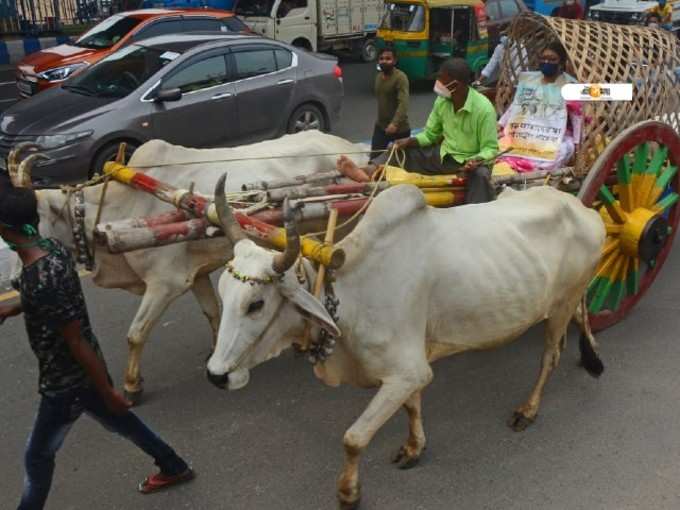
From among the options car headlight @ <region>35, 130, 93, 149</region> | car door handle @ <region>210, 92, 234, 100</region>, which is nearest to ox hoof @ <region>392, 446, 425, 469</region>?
car headlight @ <region>35, 130, 93, 149</region>

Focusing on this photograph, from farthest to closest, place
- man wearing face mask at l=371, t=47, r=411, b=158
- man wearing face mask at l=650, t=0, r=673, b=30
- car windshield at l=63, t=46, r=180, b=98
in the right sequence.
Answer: man wearing face mask at l=650, t=0, r=673, b=30 → car windshield at l=63, t=46, r=180, b=98 → man wearing face mask at l=371, t=47, r=411, b=158

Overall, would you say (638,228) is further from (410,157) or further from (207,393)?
(207,393)

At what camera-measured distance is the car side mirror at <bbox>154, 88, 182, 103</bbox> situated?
809 centimetres

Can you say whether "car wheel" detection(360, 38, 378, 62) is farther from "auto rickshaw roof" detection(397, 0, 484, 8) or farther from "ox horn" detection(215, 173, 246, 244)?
"ox horn" detection(215, 173, 246, 244)

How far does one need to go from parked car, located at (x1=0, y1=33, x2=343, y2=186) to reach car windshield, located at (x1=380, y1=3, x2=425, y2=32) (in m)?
3.96

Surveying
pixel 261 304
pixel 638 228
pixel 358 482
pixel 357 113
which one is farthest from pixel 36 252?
pixel 357 113

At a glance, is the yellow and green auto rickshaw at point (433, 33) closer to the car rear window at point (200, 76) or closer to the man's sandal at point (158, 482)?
the car rear window at point (200, 76)

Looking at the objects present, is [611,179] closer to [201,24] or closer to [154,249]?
[154,249]

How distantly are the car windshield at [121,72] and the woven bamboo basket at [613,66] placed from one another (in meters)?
4.43

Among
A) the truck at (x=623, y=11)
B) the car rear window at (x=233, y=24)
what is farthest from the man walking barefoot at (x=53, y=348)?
the truck at (x=623, y=11)

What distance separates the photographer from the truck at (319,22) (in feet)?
48.4

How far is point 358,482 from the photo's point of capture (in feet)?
11.2

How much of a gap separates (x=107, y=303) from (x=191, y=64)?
3881 millimetres

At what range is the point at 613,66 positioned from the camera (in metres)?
5.10
